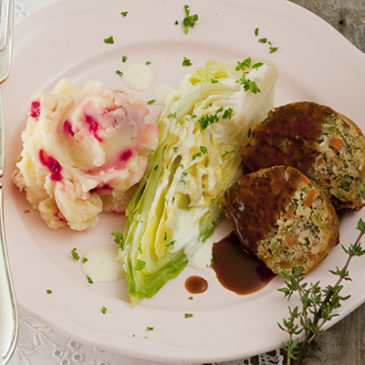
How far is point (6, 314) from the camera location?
3.75 m

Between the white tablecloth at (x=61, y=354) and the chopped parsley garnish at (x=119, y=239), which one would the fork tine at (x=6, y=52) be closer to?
the chopped parsley garnish at (x=119, y=239)

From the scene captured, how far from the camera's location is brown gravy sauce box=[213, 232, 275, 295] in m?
4.24

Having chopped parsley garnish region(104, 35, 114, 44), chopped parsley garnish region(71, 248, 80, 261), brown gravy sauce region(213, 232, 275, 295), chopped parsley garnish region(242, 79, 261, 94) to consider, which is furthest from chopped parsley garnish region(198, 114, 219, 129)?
chopped parsley garnish region(71, 248, 80, 261)

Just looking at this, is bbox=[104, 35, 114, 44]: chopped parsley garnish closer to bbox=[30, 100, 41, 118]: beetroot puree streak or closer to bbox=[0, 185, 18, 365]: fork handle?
bbox=[30, 100, 41, 118]: beetroot puree streak

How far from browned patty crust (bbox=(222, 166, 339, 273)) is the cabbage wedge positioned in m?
0.40

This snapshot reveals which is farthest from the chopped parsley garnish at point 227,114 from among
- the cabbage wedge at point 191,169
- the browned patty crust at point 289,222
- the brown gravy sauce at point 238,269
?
the brown gravy sauce at point 238,269

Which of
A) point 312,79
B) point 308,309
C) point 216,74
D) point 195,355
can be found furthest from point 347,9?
point 195,355

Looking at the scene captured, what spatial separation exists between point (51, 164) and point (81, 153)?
0.67 ft

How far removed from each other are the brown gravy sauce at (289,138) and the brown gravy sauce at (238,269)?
578 millimetres

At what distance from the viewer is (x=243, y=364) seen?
413cm

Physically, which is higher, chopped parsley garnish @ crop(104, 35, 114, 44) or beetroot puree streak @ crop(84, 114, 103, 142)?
chopped parsley garnish @ crop(104, 35, 114, 44)

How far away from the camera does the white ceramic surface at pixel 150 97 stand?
394cm

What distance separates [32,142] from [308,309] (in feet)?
6.54

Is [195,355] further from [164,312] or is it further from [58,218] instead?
[58,218]
